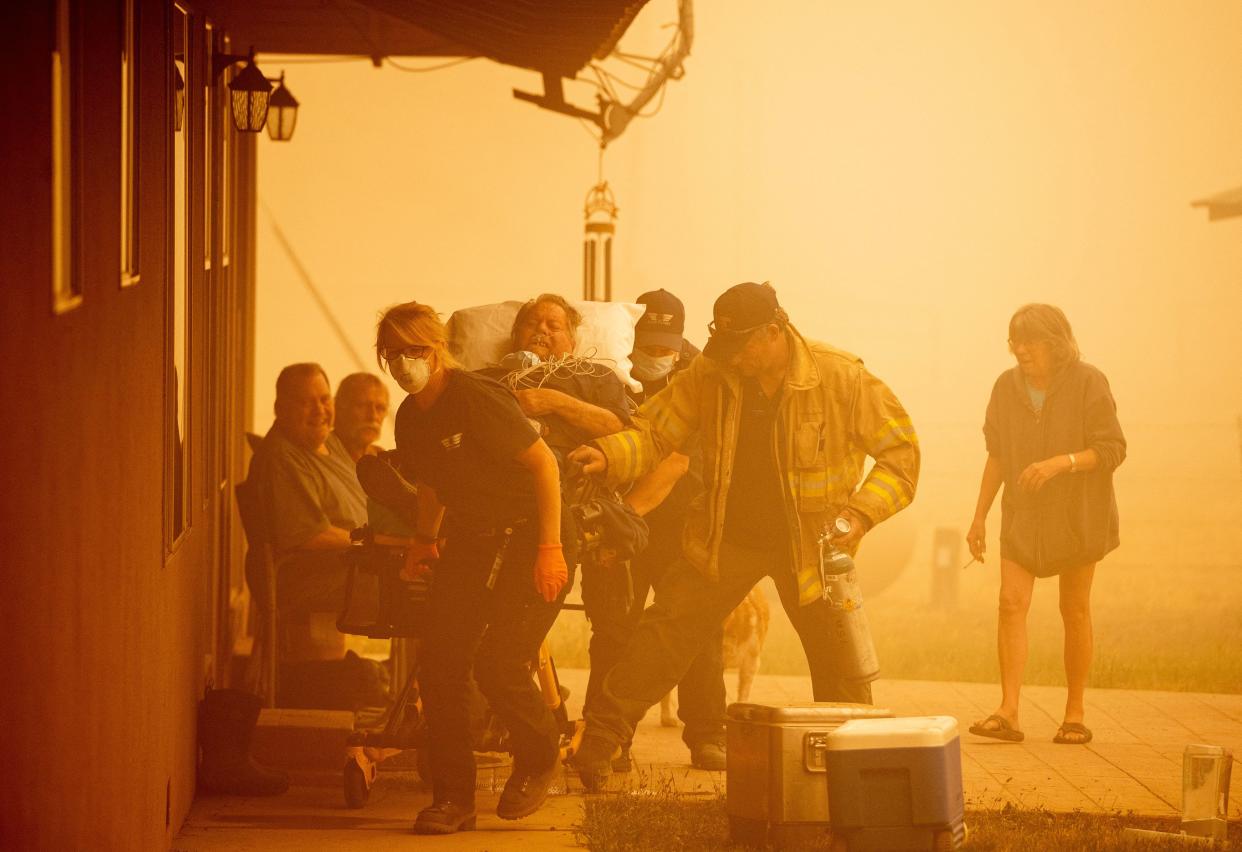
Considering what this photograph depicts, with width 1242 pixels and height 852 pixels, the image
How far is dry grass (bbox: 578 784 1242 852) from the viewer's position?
20.4 ft

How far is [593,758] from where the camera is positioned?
22.6 ft

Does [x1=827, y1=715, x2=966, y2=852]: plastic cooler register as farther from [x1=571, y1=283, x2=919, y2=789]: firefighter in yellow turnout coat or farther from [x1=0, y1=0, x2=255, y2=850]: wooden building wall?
[x1=0, y1=0, x2=255, y2=850]: wooden building wall

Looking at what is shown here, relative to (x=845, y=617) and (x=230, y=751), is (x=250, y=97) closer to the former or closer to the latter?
(x=230, y=751)

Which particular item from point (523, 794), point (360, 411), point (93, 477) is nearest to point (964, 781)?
point (523, 794)

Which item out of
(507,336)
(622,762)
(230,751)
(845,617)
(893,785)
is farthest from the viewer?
(622,762)

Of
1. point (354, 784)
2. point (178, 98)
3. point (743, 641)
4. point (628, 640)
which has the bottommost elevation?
point (354, 784)

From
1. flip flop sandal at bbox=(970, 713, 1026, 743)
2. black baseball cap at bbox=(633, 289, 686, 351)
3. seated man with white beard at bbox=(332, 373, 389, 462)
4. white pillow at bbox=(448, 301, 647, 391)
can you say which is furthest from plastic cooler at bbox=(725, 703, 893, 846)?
seated man with white beard at bbox=(332, 373, 389, 462)

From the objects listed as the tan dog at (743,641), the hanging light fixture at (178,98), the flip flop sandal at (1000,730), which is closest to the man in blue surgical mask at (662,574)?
the tan dog at (743,641)

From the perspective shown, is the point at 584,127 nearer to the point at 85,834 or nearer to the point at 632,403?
the point at 632,403

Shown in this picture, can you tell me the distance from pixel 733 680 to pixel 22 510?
766 centimetres

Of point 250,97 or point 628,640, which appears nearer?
point 628,640

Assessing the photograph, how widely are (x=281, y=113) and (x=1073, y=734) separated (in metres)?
5.23

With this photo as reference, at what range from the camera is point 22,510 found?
3391 millimetres

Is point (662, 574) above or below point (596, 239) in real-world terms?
below
